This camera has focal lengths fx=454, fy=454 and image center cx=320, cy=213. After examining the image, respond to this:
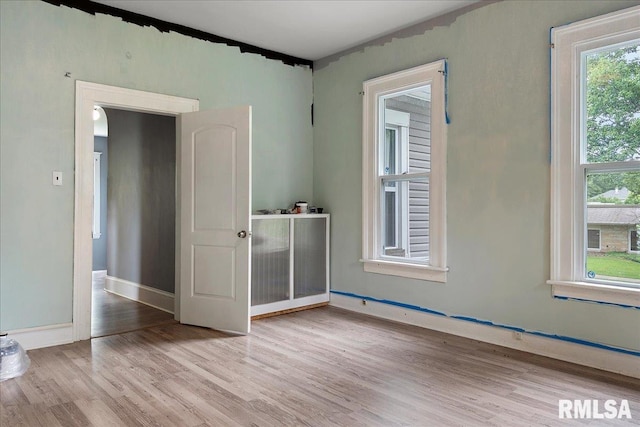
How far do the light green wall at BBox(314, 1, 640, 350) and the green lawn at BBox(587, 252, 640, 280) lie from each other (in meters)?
0.25

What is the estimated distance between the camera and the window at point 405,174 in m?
4.15

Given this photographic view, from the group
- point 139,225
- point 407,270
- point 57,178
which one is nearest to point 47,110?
point 57,178

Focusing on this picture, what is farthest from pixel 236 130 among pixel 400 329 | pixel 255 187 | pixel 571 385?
pixel 571 385

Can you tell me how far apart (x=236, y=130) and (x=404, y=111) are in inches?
67.6

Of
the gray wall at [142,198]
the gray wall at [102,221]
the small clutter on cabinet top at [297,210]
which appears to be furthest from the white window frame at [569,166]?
the gray wall at [102,221]

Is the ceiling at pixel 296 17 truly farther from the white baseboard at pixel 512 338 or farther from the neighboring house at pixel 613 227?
the white baseboard at pixel 512 338

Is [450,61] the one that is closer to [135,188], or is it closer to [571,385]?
[571,385]

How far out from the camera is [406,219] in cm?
458

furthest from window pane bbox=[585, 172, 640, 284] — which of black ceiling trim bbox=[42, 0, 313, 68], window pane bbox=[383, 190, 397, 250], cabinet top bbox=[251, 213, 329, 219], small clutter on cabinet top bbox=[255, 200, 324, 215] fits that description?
black ceiling trim bbox=[42, 0, 313, 68]

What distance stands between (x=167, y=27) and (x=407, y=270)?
10.7ft

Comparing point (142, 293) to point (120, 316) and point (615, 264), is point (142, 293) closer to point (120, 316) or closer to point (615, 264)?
point (120, 316)

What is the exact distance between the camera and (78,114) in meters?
3.80

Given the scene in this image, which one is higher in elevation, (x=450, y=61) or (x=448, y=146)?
(x=450, y=61)

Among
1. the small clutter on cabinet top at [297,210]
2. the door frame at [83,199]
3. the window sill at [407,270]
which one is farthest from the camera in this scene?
the small clutter on cabinet top at [297,210]
